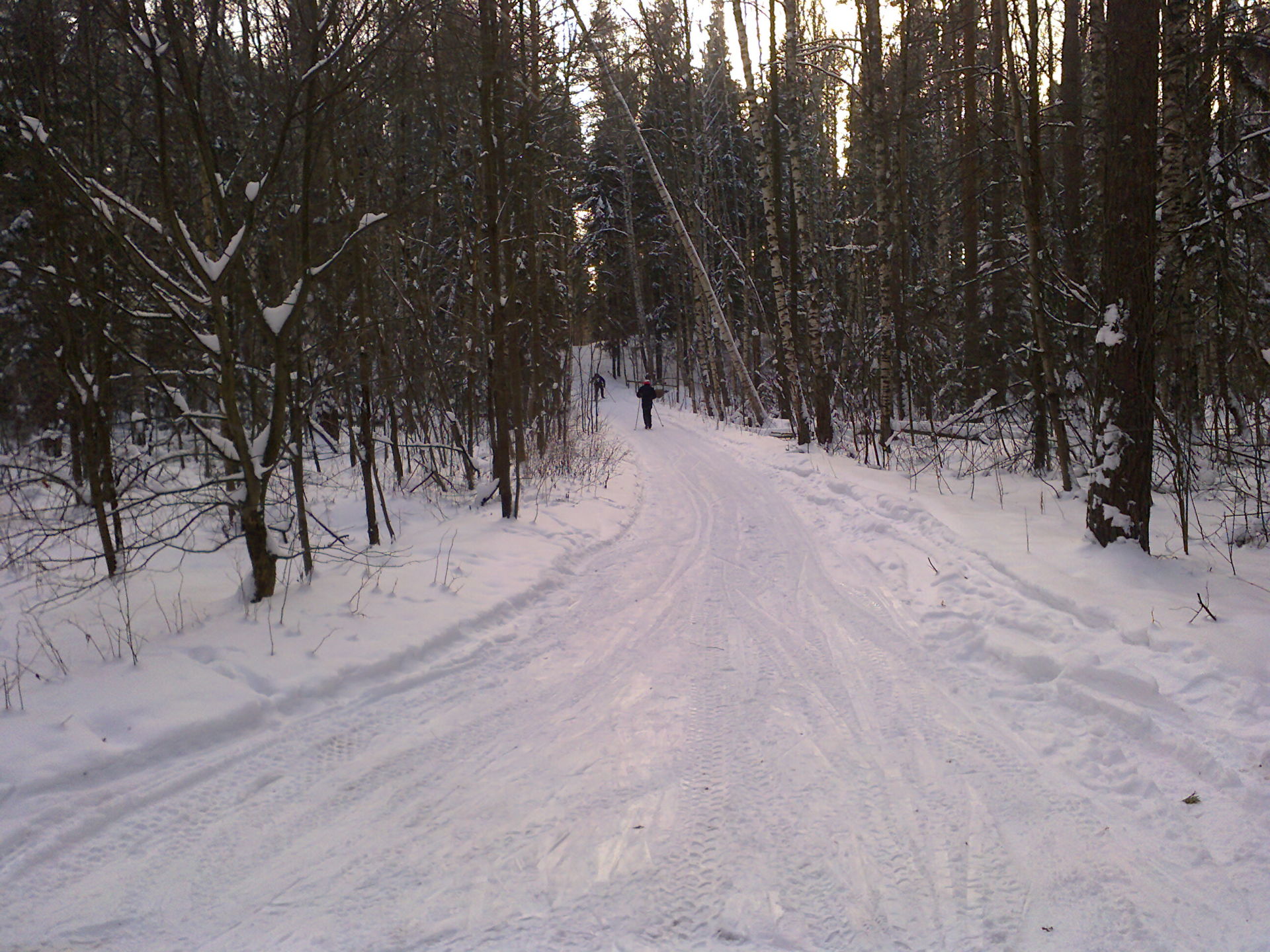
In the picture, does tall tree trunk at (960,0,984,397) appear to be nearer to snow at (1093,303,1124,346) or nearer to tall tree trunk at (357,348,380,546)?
snow at (1093,303,1124,346)

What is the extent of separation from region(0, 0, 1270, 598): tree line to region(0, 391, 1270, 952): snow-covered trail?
2.55m

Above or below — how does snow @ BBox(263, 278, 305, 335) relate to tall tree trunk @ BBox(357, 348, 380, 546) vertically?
above

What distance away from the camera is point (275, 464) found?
601 centimetres

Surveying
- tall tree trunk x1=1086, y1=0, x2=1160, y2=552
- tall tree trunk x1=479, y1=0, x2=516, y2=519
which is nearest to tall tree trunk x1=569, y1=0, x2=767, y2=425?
tall tree trunk x1=479, y1=0, x2=516, y2=519

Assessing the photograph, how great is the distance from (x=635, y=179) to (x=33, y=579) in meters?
33.4

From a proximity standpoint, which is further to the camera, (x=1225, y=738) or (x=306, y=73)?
(x=306, y=73)

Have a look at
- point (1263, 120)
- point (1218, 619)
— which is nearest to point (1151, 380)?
point (1218, 619)

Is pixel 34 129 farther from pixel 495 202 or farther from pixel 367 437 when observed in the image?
pixel 495 202

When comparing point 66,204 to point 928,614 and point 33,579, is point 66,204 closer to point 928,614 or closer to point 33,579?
point 33,579

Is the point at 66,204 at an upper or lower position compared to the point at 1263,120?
lower

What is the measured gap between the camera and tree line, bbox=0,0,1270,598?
568 centimetres

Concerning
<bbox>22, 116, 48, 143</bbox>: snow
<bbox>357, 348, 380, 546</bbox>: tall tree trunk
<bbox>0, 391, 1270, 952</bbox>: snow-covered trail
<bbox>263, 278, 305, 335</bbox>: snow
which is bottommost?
<bbox>0, 391, 1270, 952</bbox>: snow-covered trail

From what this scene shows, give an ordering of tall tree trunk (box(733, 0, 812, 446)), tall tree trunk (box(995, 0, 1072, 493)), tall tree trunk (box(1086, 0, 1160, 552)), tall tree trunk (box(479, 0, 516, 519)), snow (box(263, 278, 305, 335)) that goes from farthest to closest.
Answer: tall tree trunk (box(733, 0, 812, 446)) < tall tree trunk (box(479, 0, 516, 519)) < tall tree trunk (box(995, 0, 1072, 493)) < snow (box(263, 278, 305, 335)) < tall tree trunk (box(1086, 0, 1160, 552))

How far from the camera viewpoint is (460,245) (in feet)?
43.2
